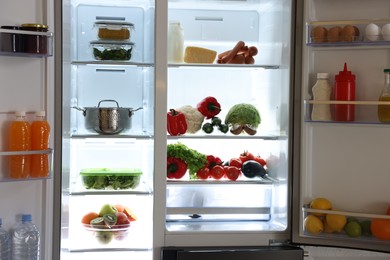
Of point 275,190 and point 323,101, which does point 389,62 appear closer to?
point 323,101

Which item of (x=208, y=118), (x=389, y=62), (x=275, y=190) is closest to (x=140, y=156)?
(x=208, y=118)

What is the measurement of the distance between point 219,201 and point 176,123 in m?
0.51

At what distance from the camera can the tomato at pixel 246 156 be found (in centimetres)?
350

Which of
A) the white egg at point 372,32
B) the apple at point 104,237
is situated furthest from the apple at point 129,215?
the white egg at point 372,32

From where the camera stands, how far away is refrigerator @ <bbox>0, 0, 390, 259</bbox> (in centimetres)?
293

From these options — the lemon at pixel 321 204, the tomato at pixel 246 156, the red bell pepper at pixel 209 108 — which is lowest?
the lemon at pixel 321 204

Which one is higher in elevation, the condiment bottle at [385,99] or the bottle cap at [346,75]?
the bottle cap at [346,75]

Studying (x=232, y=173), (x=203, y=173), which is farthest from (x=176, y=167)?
(x=232, y=173)

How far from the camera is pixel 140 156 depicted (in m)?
3.62

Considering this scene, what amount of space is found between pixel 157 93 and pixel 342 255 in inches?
48.7

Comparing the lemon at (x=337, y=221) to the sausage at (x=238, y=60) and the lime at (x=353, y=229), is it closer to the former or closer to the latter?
the lime at (x=353, y=229)

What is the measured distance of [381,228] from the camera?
9.61ft

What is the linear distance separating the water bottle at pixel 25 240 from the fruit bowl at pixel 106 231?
1.50ft

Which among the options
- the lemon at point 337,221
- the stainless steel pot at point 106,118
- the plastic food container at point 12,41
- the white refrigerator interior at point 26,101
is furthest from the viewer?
the stainless steel pot at point 106,118
